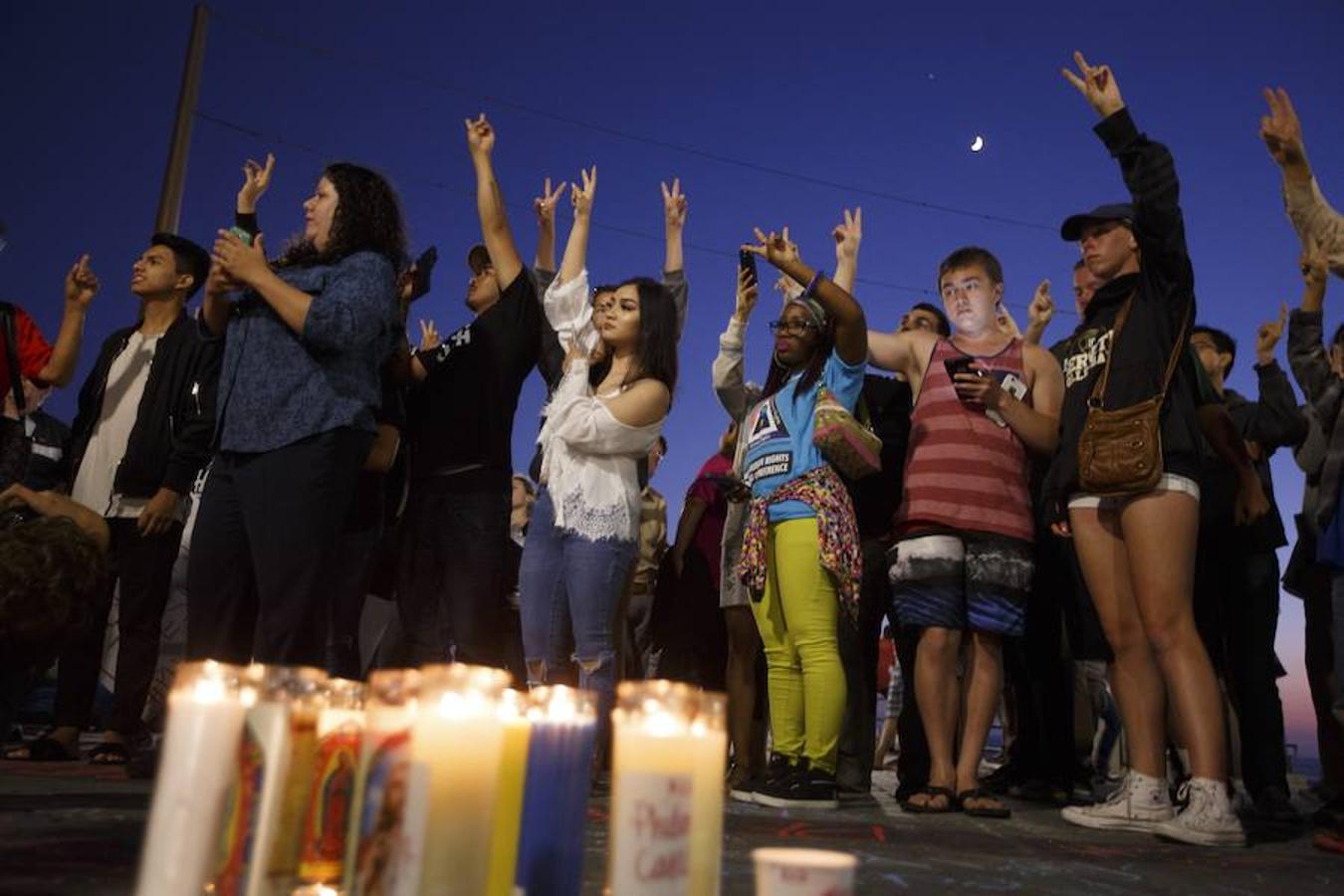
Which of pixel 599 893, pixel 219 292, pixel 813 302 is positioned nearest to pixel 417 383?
pixel 219 292

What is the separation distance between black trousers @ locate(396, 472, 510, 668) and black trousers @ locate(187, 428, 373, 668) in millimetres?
635

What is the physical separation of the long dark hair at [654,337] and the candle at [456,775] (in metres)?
2.63

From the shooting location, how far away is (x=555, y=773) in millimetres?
1275

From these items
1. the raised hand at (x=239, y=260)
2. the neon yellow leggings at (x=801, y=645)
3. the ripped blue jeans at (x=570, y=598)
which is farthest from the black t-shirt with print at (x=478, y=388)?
the neon yellow leggings at (x=801, y=645)

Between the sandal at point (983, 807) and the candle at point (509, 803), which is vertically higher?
the candle at point (509, 803)

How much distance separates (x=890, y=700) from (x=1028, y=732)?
2.78 metres

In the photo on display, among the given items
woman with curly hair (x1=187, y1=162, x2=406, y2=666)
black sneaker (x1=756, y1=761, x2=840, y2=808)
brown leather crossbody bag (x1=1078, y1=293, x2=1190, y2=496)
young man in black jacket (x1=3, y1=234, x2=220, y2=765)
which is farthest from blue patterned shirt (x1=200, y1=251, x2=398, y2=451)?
brown leather crossbody bag (x1=1078, y1=293, x2=1190, y2=496)

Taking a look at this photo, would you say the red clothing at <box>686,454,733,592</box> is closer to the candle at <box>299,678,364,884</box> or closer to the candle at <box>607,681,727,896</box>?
the candle at <box>299,678,364,884</box>

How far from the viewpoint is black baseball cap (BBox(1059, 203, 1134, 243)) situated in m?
3.50

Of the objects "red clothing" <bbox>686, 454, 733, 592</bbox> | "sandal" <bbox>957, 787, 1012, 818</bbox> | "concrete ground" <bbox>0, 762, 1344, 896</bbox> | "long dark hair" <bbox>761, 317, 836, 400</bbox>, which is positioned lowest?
"concrete ground" <bbox>0, 762, 1344, 896</bbox>

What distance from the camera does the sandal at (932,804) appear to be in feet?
11.2

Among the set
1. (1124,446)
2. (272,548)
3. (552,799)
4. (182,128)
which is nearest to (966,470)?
(1124,446)

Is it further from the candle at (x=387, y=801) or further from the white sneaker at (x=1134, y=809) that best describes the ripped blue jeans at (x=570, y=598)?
the candle at (x=387, y=801)

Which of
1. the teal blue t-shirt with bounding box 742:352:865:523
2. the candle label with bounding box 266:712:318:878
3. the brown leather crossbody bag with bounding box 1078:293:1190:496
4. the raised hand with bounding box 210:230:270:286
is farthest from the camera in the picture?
the teal blue t-shirt with bounding box 742:352:865:523
